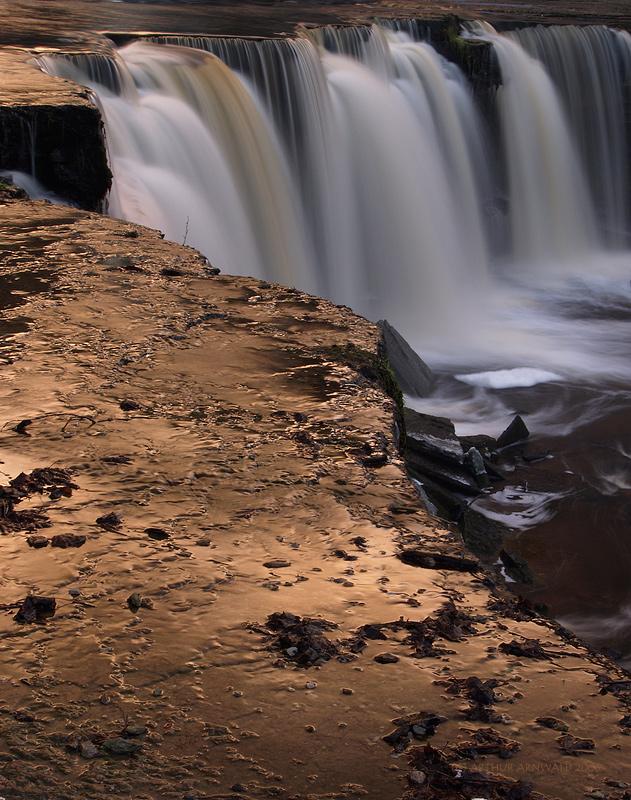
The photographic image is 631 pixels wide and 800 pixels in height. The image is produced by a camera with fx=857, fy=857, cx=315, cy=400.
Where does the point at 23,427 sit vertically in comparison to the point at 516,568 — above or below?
above

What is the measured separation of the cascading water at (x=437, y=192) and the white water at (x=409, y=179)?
0.10 feet

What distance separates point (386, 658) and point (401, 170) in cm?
1070

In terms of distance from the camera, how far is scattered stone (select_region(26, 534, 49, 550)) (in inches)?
89.4

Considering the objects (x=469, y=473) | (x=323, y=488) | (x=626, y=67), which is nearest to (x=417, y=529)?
(x=323, y=488)

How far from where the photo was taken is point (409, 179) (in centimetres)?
1205

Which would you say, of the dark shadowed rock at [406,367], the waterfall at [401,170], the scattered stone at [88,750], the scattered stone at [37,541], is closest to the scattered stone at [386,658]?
the scattered stone at [88,750]

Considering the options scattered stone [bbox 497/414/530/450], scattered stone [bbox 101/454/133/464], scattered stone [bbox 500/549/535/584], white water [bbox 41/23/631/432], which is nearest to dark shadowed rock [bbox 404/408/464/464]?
scattered stone [bbox 497/414/530/450]

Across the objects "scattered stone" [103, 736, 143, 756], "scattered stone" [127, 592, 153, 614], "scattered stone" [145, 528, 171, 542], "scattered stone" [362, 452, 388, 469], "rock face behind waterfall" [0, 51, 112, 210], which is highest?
"rock face behind waterfall" [0, 51, 112, 210]

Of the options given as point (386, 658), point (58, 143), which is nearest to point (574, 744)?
point (386, 658)

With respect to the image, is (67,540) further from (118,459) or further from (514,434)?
(514,434)

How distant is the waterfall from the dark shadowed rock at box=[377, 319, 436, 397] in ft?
4.03

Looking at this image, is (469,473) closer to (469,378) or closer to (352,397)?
(469,378)

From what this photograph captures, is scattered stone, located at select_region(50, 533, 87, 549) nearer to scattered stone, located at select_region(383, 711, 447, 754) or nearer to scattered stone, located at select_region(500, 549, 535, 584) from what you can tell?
scattered stone, located at select_region(383, 711, 447, 754)

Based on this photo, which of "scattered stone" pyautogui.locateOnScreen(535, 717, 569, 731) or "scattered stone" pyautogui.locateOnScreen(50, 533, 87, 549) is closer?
"scattered stone" pyautogui.locateOnScreen(535, 717, 569, 731)
